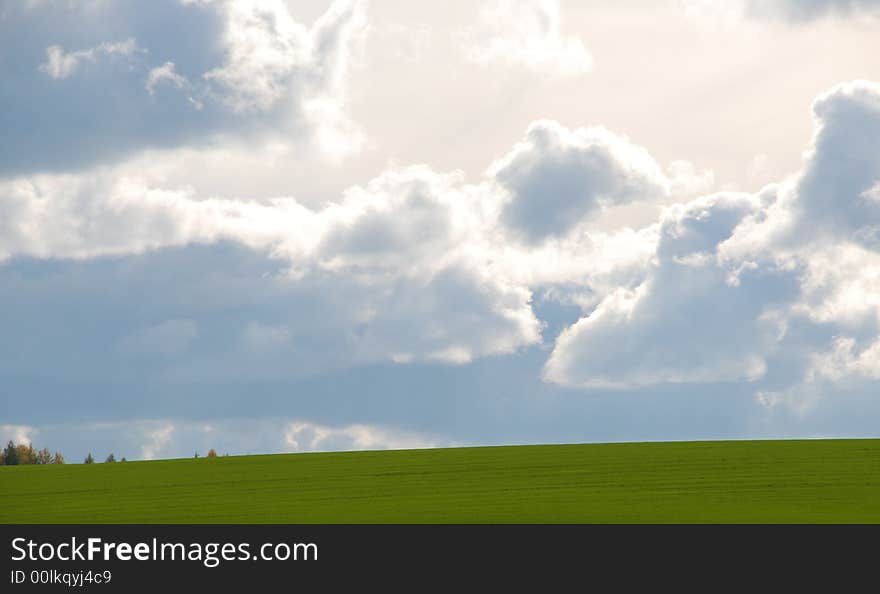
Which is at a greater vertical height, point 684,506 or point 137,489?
point 137,489

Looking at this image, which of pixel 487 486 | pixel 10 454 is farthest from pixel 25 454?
pixel 487 486

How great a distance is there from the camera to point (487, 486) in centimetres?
3450

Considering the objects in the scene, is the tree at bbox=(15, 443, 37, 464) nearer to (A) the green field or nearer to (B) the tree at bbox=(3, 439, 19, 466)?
(B) the tree at bbox=(3, 439, 19, 466)

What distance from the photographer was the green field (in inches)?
1134
